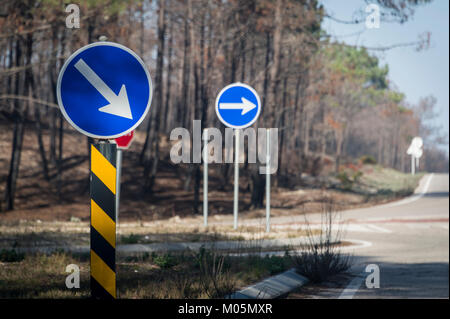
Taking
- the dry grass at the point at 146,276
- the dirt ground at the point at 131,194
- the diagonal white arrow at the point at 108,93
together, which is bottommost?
the dirt ground at the point at 131,194

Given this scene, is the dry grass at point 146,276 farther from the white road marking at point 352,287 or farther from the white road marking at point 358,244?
the white road marking at point 358,244

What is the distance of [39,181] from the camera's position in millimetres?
36469

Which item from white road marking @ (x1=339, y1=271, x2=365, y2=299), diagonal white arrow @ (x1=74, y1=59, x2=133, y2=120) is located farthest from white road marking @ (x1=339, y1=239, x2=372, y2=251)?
diagonal white arrow @ (x1=74, y1=59, x2=133, y2=120)

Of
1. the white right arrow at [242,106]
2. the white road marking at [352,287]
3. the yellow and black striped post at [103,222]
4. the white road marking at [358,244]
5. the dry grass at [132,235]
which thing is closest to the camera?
the yellow and black striped post at [103,222]

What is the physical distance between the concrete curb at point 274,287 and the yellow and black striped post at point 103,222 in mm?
2004

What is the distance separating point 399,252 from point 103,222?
10.7m

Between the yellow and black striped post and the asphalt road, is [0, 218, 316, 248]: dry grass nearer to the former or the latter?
the asphalt road

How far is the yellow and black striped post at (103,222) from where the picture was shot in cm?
501

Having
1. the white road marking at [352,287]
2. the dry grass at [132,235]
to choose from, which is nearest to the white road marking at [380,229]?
the dry grass at [132,235]

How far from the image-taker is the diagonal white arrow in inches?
198

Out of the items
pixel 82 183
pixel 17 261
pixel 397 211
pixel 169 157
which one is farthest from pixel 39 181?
pixel 17 261
